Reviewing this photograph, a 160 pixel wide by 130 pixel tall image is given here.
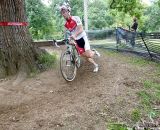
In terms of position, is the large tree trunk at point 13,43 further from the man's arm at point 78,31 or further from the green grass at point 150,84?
the green grass at point 150,84

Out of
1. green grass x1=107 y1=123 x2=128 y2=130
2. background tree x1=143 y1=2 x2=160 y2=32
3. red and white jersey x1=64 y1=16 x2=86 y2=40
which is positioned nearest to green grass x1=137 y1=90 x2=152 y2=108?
green grass x1=107 y1=123 x2=128 y2=130

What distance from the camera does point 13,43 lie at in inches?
340

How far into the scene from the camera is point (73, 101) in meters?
6.59

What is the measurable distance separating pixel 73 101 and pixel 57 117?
87 cm

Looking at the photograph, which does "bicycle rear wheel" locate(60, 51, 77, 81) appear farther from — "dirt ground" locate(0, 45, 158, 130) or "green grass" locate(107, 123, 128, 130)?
"green grass" locate(107, 123, 128, 130)

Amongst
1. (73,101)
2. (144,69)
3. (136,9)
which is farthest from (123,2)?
(73,101)

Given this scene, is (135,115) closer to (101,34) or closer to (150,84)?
(150,84)

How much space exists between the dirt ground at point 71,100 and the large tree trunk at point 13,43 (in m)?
0.45

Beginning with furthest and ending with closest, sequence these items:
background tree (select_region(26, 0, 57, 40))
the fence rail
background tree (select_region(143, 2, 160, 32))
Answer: background tree (select_region(143, 2, 160, 32))
background tree (select_region(26, 0, 57, 40))
the fence rail

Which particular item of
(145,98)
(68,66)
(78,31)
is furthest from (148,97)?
(78,31)

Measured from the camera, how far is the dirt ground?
5613 mm

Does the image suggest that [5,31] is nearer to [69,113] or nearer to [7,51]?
[7,51]

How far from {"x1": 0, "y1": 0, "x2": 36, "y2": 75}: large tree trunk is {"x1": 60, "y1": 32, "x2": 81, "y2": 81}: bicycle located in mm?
1078

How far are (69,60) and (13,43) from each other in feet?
4.86
